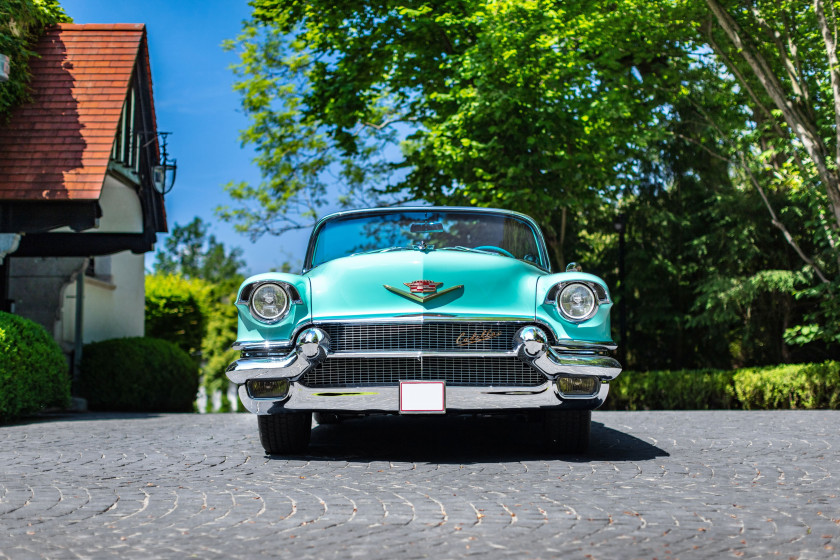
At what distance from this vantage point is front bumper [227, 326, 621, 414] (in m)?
6.01

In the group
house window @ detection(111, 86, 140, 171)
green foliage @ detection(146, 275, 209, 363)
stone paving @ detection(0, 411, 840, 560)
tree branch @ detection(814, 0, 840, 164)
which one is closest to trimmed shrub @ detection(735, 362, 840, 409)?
tree branch @ detection(814, 0, 840, 164)

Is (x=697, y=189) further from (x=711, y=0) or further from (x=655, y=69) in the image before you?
(x=711, y=0)

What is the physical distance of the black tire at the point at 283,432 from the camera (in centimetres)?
649

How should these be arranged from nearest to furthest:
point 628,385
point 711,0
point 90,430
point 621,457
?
point 621,457 < point 90,430 < point 711,0 < point 628,385

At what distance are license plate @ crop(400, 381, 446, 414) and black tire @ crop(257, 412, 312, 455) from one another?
0.89 metres

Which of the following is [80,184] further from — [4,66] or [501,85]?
[501,85]

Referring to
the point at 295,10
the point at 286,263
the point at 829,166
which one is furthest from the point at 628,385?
the point at 286,263

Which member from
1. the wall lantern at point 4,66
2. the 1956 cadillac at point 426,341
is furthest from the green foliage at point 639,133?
the 1956 cadillac at point 426,341

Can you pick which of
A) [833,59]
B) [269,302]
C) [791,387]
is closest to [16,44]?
[269,302]

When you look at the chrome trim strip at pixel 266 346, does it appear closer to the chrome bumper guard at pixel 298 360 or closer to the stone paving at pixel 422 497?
the chrome bumper guard at pixel 298 360

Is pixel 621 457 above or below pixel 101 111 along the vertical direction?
below

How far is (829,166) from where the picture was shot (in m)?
15.3

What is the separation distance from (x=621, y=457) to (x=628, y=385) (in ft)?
38.8

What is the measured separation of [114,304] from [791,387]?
1292 centimetres
